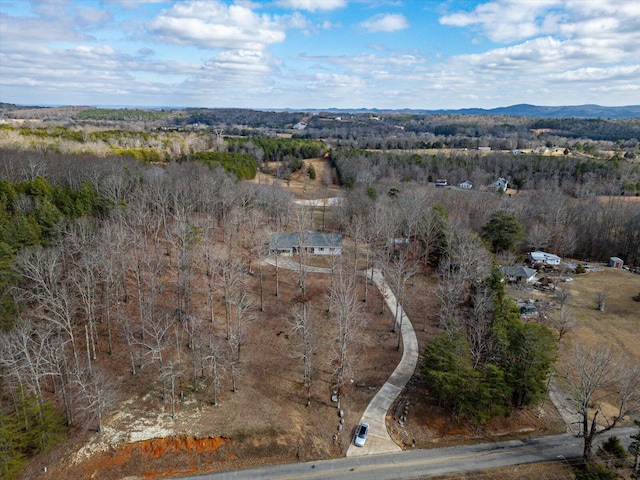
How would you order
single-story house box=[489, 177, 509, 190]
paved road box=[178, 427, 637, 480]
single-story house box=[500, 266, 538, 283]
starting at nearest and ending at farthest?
paved road box=[178, 427, 637, 480], single-story house box=[500, 266, 538, 283], single-story house box=[489, 177, 509, 190]

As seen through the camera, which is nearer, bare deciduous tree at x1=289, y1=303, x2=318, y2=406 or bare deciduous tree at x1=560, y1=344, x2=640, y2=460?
Result: bare deciduous tree at x1=560, y1=344, x2=640, y2=460

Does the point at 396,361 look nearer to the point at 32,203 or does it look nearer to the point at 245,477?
the point at 245,477

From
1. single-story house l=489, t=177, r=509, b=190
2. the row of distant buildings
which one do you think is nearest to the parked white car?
single-story house l=489, t=177, r=509, b=190

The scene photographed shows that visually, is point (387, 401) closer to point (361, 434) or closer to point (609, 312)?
point (361, 434)

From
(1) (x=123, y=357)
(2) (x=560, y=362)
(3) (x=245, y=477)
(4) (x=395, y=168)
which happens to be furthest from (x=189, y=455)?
(4) (x=395, y=168)

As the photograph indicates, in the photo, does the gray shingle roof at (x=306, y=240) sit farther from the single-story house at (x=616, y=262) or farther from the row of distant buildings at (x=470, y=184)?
the row of distant buildings at (x=470, y=184)

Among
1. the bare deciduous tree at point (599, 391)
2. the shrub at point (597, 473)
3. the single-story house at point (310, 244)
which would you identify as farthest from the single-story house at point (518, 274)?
the shrub at point (597, 473)

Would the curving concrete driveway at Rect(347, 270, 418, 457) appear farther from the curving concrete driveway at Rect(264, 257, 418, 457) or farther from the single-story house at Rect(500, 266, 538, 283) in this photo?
the single-story house at Rect(500, 266, 538, 283)
